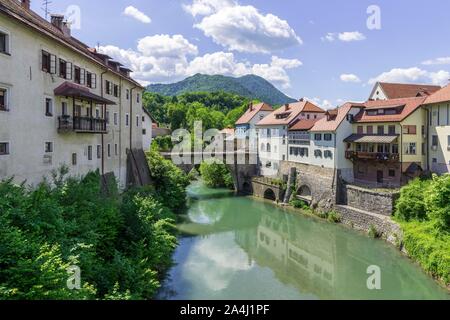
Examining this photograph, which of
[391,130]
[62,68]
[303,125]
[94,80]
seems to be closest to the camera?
[62,68]

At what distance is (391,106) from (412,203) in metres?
12.2

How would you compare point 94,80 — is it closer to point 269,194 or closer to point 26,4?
point 26,4

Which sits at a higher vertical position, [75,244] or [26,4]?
[26,4]

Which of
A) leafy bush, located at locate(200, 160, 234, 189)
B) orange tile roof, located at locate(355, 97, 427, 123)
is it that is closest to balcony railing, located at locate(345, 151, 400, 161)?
orange tile roof, located at locate(355, 97, 427, 123)

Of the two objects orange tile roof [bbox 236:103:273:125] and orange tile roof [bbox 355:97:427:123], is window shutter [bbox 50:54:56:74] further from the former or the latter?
orange tile roof [bbox 236:103:273:125]

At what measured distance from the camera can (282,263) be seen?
24.6 metres

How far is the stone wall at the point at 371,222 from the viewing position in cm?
2592

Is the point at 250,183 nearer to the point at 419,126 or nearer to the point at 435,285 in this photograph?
the point at 419,126

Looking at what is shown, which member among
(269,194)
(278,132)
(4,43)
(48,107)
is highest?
(4,43)

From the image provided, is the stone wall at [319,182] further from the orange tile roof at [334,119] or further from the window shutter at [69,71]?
the window shutter at [69,71]

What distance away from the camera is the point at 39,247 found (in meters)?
10.3

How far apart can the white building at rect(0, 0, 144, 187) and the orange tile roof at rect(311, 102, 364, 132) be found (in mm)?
22140

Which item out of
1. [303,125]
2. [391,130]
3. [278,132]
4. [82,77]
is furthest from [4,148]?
[278,132]
